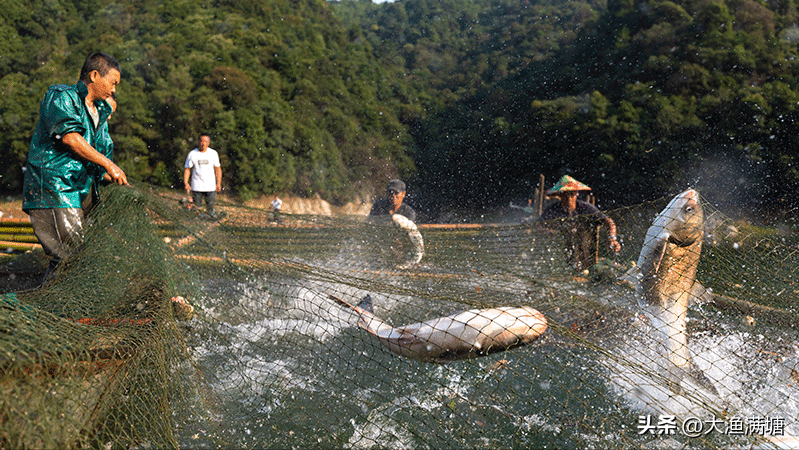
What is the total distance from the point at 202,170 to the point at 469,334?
18.4 ft

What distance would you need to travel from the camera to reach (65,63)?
24156 mm

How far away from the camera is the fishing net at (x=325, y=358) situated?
1785mm

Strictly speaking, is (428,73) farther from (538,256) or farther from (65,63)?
(538,256)

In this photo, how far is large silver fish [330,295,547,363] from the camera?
2607 mm

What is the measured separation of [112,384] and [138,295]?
3.67ft

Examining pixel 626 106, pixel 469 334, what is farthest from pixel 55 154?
pixel 626 106

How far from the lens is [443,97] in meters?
36.4

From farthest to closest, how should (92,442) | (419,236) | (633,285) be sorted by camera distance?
(419,236) → (633,285) → (92,442)

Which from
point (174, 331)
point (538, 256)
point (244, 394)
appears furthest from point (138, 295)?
point (538, 256)

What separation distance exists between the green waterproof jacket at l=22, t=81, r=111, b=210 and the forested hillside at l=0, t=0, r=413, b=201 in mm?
18373

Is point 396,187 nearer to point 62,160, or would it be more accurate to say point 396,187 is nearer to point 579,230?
point 579,230

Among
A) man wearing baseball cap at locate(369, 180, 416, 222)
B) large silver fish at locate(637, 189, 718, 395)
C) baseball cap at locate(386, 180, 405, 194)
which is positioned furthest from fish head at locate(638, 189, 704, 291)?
baseball cap at locate(386, 180, 405, 194)

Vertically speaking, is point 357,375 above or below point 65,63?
below

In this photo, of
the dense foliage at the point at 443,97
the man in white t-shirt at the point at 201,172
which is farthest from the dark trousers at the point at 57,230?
the dense foliage at the point at 443,97
